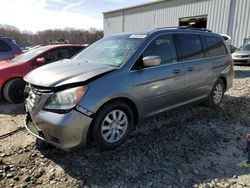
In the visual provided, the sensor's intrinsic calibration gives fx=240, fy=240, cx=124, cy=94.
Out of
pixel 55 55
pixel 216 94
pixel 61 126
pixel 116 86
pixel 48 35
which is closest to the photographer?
pixel 61 126

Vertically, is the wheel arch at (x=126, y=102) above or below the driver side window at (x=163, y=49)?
below

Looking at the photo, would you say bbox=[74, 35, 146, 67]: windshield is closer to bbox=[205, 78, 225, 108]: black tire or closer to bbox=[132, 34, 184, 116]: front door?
bbox=[132, 34, 184, 116]: front door

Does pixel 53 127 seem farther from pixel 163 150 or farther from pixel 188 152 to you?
pixel 188 152

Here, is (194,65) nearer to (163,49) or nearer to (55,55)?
(163,49)

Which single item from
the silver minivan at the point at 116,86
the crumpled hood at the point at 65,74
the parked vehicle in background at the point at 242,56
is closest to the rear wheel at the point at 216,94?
the silver minivan at the point at 116,86

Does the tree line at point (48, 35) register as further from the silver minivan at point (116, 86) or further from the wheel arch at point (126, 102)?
the wheel arch at point (126, 102)

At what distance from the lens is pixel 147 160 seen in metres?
3.26

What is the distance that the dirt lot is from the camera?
2875 millimetres

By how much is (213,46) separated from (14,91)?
186 inches

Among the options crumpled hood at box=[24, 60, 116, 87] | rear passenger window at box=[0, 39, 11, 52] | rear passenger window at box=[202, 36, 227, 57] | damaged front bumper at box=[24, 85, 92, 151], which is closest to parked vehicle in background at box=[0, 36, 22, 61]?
rear passenger window at box=[0, 39, 11, 52]

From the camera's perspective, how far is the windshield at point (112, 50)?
3699 millimetres

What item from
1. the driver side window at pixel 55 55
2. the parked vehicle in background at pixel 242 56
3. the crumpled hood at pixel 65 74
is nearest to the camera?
the crumpled hood at pixel 65 74

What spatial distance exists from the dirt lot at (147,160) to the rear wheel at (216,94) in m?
0.78

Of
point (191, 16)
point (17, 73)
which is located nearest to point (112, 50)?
point (17, 73)
